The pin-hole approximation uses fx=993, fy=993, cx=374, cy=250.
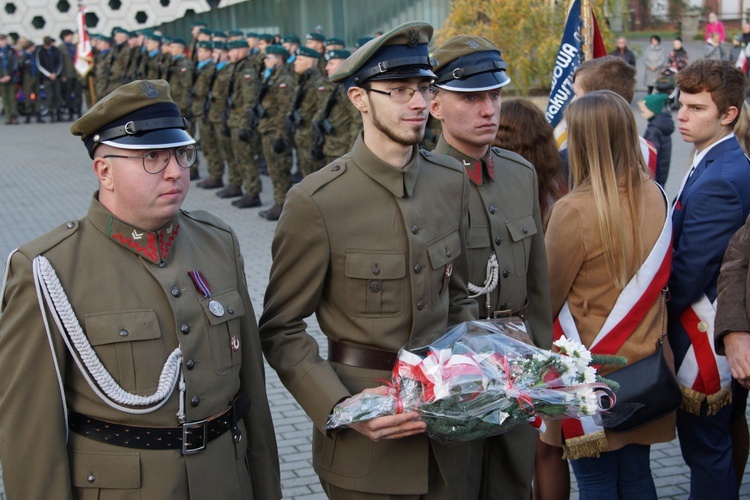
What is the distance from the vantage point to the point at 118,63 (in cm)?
1922

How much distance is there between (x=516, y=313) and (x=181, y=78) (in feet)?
43.7

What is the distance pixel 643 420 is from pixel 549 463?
0.61m

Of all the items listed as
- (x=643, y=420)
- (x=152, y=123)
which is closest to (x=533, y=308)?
(x=643, y=420)

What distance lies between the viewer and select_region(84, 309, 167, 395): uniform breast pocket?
264 cm

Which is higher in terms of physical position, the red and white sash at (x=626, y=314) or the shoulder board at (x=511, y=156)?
the shoulder board at (x=511, y=156)

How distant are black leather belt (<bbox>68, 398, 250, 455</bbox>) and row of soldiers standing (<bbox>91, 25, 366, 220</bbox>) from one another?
8702mm

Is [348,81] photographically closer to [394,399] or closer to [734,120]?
[394,399]

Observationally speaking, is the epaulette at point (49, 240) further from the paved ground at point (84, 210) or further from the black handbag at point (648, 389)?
the paved ground at point (84, 210)

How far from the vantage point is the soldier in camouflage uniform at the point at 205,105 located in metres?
14.9

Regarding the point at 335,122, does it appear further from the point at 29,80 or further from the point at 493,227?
the point at 29,80

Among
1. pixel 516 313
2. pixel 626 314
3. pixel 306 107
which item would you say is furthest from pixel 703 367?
pixel 306 107

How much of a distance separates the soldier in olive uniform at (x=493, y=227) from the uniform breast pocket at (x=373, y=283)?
594 millimetres

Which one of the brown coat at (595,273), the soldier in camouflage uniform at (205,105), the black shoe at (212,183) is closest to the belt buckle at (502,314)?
the brown coat at (595,273)

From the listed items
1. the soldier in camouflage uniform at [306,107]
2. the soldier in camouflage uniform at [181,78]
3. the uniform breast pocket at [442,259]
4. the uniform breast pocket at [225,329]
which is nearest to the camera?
the uniform breast pocket at [225,329]
